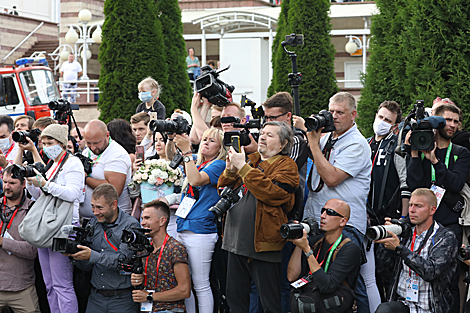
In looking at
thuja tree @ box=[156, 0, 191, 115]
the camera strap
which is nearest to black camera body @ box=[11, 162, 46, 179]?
the camera strap

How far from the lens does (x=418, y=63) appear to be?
6.38 m

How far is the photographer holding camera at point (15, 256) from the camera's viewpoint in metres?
5.59

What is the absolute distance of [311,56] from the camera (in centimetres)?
1303

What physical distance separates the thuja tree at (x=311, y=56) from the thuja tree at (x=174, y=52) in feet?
6.60

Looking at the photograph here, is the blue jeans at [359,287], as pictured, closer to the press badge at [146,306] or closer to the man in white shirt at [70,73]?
the press badge at [146,306]

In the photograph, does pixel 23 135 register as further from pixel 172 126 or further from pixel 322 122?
pixel 322 122

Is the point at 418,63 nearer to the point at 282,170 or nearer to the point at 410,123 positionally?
the point at 410,123

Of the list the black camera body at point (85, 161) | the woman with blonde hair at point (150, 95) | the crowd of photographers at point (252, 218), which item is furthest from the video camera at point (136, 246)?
the woman with blonde hair at point (150, 95)

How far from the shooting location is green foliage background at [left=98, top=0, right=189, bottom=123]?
12.3 meters

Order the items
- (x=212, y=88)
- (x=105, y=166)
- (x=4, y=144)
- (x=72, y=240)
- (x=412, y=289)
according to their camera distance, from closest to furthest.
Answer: (x=412, y=289), (x=72, y=240), (x=212, y=88), (x=105, y=166), (x=4, y=144)

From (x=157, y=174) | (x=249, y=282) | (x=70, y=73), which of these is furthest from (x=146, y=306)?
(x=70, y=73)

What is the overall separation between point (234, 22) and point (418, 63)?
Result: 41.1 feet

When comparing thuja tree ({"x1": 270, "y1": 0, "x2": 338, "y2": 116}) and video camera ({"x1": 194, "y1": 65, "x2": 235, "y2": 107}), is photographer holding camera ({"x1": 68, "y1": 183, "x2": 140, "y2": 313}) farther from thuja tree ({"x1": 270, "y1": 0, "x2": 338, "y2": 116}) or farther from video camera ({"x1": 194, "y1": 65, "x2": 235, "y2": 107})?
thuja tree ({"x1": 270, "y1": 0, "x2": 338, "y2": 116})

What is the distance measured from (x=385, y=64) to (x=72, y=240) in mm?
4435
